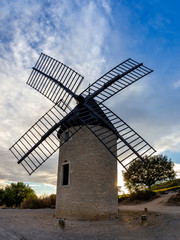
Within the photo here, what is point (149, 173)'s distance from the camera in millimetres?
29766

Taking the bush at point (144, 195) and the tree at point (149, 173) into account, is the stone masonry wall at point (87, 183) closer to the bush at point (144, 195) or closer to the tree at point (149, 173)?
the bush at point (144, 195)

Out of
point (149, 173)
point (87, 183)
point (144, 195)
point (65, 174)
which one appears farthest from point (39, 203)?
point (149, 173)

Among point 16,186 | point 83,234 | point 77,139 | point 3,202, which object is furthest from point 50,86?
point 3,202

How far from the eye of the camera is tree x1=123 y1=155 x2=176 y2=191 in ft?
97.5

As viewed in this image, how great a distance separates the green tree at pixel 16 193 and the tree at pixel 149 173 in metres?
18.4

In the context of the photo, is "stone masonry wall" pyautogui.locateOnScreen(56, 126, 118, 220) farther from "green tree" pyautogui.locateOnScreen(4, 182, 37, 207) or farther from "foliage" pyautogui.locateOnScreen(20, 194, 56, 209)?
"green tree" pyautogui.locateOnScreen(4, 182, 37, 207)

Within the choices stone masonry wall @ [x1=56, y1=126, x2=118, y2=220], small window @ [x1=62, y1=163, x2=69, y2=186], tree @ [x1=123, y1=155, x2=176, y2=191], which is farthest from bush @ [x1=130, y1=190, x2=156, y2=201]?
small window @ [x1=62, y1=163, x2=69, y2=186]

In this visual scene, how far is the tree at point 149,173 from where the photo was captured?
1170 inches

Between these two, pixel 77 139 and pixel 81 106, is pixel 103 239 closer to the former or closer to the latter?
pixel 77 139

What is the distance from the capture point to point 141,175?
30219 mm

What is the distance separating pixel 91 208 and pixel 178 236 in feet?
16.7

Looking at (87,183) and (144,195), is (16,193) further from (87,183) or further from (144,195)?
(87,183)

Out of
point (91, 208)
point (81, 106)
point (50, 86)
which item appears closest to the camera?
point (91, 208)

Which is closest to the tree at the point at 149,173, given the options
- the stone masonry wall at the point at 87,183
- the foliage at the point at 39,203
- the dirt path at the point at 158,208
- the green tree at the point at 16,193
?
the dirt path at the point at 158,208
